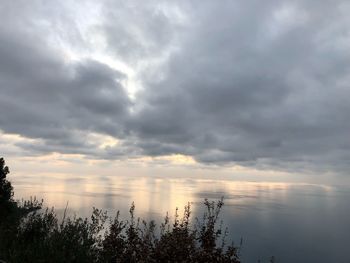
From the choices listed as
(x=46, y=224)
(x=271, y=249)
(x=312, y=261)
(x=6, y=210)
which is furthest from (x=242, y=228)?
(x=46, y=224)

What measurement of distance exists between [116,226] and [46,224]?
5.77 meters

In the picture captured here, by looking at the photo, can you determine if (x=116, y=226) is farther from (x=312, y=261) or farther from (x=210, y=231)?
(x=312, y=261)

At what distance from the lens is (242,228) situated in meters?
117

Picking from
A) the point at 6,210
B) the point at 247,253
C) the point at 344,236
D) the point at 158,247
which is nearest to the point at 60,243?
the point at 158,247

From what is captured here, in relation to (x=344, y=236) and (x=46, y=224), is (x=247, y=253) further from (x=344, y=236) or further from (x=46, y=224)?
(x=46, y=224)

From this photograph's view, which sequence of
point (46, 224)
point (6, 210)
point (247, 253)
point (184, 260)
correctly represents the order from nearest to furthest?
point (184, 260) < point (46, 224) < point (6, 210) < point (247, 253)

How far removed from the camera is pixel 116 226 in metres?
11.8

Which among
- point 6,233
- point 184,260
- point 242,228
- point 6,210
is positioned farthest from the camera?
point 242,228

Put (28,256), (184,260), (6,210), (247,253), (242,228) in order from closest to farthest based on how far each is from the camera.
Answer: (184,260) → (28,256) → (6,210) → (247,253) → (242,228)

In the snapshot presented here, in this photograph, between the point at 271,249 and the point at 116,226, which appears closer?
the point at 116,226

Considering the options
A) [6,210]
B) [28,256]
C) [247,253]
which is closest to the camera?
[28,256]

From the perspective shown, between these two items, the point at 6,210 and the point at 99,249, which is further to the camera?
the point at 6,210

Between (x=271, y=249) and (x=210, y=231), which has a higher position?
(x=210, y=231)

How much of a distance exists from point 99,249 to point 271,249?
8293 centimetres
